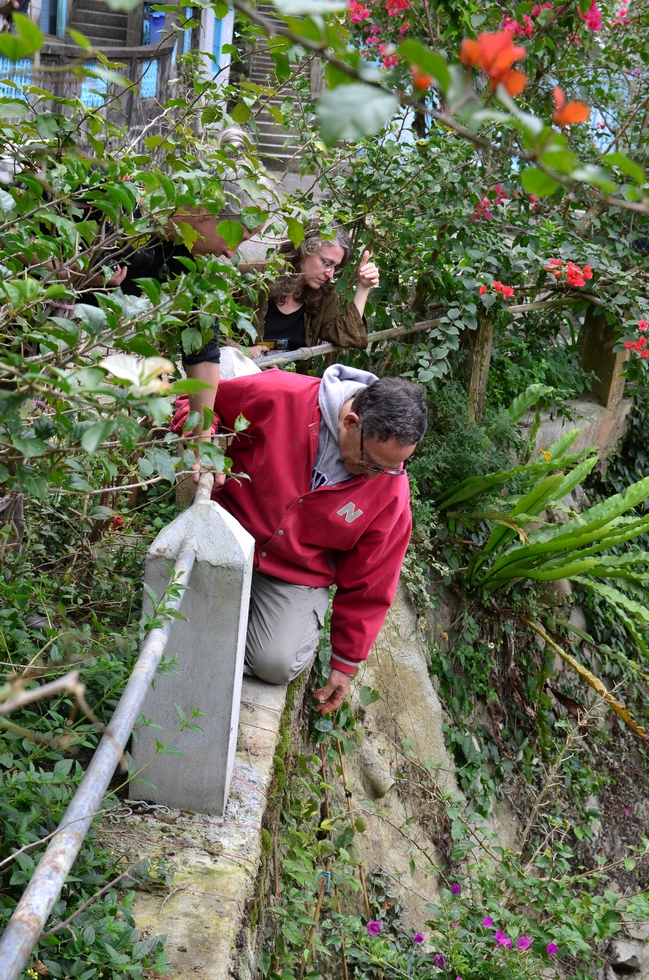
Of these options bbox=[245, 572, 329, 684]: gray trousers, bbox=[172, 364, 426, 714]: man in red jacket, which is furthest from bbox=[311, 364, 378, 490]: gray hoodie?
bbox=[245, 572, 329, 684]: gray trousers

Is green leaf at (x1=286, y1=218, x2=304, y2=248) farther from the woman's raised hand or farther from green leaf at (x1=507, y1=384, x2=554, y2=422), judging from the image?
green leaf at (x1=507, y1=384, x2=554, y2=422)

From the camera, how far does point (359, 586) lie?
3336 mm

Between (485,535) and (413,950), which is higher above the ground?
(485,535)

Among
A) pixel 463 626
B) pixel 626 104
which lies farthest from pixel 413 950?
pixel 626 104

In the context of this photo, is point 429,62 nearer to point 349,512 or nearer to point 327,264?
point 349,512

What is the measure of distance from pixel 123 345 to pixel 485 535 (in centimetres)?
416

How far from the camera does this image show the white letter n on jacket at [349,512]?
3150 millimetres

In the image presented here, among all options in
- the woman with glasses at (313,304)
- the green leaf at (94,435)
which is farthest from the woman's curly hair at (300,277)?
the green leaf at (94,435)

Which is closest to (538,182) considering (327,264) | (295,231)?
(295,231)

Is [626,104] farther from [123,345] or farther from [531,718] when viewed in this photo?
[123,345]

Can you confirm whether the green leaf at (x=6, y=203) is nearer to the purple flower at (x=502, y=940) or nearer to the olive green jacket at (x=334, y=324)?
the olive green jacket at (x=334, y=324)

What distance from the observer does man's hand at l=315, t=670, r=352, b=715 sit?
3.46 metres

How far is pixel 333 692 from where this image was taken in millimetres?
3527

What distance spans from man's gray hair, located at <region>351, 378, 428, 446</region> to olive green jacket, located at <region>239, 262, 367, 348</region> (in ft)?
4.80
